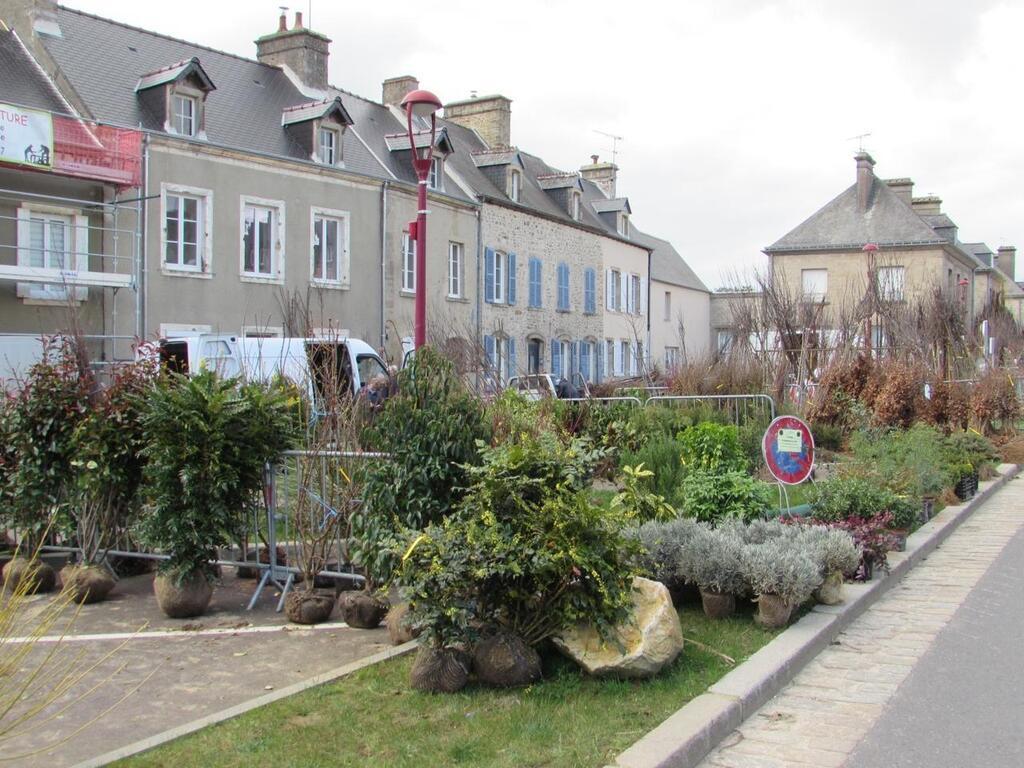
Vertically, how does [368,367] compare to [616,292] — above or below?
below

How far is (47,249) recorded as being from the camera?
18.0m

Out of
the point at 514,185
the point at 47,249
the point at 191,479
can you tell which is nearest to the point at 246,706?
the point at 191,479

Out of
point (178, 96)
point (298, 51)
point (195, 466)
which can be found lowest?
point (195, 466)

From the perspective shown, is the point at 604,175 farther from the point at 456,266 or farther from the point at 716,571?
the point at 716,571

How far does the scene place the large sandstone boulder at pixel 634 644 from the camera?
531 centimetres

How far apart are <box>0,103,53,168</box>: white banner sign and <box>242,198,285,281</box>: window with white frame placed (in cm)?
487

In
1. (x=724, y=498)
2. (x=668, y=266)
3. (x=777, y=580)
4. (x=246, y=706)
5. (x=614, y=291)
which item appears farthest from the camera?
(x=668, y=266)

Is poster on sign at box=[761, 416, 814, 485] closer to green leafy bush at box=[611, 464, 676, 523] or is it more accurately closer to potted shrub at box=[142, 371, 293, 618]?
green leafy bush at box=[611, 464, 676, 523]

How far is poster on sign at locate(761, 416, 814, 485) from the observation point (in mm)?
8516

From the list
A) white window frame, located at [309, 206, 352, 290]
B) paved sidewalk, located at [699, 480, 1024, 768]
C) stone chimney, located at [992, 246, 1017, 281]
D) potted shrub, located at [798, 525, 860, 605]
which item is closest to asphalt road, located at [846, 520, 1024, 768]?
paved sidewalk, located at [699, 480, 1024, 768]

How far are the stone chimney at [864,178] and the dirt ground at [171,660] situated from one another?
43909 millimetres

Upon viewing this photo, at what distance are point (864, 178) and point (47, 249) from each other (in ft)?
127

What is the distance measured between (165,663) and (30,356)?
493 inches

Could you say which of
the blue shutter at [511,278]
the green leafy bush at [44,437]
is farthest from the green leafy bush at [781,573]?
the blue shutter at [511,278]
